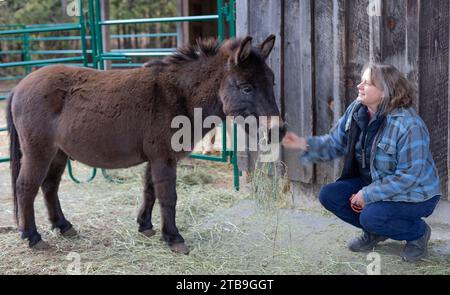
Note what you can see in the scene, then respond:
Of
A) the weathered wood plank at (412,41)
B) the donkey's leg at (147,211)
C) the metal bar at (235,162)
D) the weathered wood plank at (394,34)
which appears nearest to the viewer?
the weathered wood plank at (412,41)

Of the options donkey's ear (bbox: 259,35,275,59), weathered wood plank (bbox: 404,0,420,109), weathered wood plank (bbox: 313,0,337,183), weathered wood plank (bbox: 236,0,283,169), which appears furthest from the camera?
weathered wood plank (bbox: 236,0,283,169)

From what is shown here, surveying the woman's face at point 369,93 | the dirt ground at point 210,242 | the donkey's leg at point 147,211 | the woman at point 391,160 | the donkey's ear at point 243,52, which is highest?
the donkey's ear at point 243,52

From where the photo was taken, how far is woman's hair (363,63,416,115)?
3.65m

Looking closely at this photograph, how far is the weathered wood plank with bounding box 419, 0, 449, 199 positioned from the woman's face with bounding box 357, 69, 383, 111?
0.83 metres

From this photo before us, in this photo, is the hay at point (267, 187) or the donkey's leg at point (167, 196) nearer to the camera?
the donkey's leg at point (167, 196)

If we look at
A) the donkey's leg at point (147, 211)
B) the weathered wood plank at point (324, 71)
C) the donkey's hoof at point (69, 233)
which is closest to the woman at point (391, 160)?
the weathered wood plank at point (324, 71)

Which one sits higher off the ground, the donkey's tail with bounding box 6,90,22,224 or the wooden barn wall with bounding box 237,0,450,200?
the wooden barn wall with bounding box 237,0,450,200

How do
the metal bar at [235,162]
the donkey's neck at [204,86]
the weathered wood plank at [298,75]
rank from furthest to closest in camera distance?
the metal bar at [235,162] < the weathered wood plank at [298,75] < the donkey's neck at [204,86]

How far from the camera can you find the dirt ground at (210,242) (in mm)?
3887

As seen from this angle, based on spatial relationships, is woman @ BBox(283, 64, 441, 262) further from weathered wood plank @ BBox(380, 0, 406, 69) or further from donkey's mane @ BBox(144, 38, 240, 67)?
donkey's mane @ BBox(144, 38, 240, 67)

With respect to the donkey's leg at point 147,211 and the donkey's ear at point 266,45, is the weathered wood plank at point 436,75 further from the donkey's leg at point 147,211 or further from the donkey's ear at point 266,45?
A: the donkey's leg at point 147,211

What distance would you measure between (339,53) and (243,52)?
1196 mm

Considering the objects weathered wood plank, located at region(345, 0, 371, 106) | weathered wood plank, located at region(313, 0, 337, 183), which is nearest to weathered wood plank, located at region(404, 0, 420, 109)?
weathered wood plank, located at region(345, 0, 371, 106)

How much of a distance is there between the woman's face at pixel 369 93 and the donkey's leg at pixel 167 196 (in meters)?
1.47
